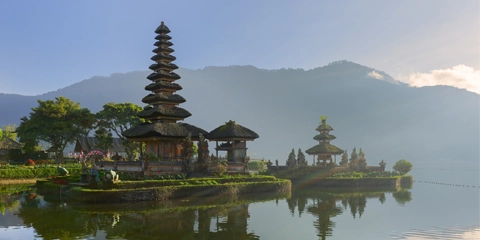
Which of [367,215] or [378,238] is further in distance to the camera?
[367,215]

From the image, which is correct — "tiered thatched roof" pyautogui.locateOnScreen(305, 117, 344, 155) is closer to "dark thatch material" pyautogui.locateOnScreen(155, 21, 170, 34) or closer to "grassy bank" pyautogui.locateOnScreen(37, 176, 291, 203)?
"grassy bank" pyautogui.locateOnScreen(37, 176, 291, 203)

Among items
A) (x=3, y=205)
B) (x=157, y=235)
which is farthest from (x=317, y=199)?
(x=3, y=205)

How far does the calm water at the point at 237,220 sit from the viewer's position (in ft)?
62.8

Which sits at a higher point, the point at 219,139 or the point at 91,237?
the point at 219,139

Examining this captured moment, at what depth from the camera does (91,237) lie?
17656 millimetres

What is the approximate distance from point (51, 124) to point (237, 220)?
1987 inches

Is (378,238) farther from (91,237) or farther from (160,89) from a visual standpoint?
(160,89)

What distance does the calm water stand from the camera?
62.8ft

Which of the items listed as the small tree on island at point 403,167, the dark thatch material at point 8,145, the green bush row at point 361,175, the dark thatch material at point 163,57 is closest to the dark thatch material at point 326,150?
the green bush row at point 361,175

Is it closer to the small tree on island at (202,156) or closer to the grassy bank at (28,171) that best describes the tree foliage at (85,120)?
→ the grassy bank at (28,171)

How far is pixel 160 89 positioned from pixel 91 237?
109ft

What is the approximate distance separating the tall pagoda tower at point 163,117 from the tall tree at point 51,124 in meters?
22.3

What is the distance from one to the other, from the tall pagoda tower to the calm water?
40.5 feet

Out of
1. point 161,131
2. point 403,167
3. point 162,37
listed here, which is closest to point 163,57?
point 162,37
